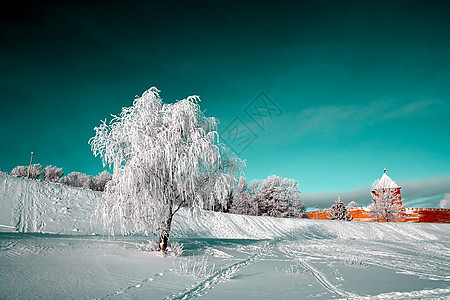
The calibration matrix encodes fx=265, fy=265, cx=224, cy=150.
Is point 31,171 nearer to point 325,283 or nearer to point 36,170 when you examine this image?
point 36,170

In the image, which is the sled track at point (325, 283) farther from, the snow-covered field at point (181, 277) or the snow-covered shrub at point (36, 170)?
the snow-covered shrub at point (36, 170)

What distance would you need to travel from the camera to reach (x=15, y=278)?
19.0 ft

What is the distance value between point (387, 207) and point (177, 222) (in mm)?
37619

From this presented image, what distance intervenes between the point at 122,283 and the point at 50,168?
63.4 metres

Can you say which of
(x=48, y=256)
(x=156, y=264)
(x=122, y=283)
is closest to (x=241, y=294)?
(x=122, y=283)

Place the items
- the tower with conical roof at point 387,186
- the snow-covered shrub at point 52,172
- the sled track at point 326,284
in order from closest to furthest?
the sled track at point 326,284, the tower with conical roof at point 387,186, the snow-covered shrub at point 52,172

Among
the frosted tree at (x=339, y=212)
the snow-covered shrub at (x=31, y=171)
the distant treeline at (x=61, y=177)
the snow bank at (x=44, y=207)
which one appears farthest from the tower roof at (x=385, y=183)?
the snow-covered shrub at (x=31, y=171)

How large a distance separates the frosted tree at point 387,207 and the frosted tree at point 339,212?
465cm

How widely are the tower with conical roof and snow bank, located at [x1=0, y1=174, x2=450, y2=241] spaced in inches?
502

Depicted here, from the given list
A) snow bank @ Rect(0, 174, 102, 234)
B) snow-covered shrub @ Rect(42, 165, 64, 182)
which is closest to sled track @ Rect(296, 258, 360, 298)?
snow bank @ Rect(0, 174, 102, 234)

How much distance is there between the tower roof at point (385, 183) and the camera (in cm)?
4968

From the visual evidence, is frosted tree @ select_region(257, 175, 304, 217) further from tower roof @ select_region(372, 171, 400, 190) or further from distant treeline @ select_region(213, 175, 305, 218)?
tower roof @ select_region(372, 171, 400, 190)

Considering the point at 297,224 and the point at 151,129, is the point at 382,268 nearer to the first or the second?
the point at 151,129

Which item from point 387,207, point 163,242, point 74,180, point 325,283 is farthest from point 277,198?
point 74,180
